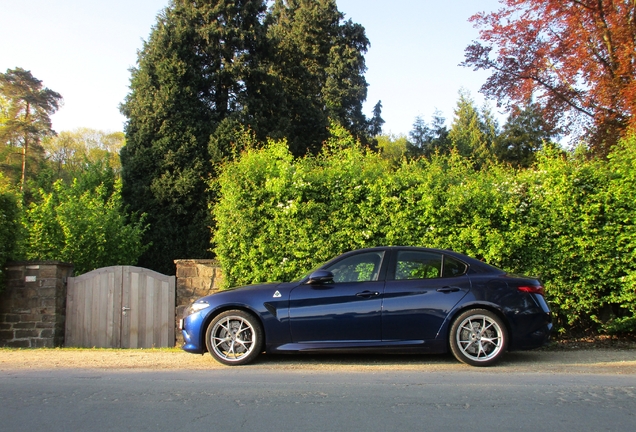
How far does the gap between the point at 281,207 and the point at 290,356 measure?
2.55 metres

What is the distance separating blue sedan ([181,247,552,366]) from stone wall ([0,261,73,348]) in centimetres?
497

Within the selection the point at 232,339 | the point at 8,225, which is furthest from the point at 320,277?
the point at 8,225

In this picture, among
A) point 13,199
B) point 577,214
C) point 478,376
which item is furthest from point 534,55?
point 13,199

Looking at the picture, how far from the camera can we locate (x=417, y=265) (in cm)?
758

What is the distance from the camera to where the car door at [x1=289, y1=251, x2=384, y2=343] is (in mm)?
7188

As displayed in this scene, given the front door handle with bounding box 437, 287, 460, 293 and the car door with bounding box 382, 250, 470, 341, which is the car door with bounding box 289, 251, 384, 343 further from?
the front door handle with bounding box 437, 287, 460, 293

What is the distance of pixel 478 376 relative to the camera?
6531 millimetres

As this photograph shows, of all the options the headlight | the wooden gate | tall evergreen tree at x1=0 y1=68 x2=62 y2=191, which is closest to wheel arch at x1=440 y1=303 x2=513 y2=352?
the headlight

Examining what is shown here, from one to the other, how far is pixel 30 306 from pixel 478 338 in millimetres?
8438

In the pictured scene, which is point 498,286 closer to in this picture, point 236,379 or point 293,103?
point 236,379

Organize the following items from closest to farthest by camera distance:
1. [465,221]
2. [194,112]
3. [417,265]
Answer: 1. [417,265]
2. [465,221]
3. [194,112]

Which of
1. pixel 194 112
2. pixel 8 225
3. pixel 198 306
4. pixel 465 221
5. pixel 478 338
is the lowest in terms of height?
pixel 478 338

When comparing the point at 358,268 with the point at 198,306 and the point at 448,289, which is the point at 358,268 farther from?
the point at 198,306

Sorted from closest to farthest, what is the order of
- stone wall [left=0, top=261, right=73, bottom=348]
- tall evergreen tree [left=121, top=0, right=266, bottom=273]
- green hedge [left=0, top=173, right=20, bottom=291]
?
green hedge [left=0, top=173, right=20, bottom=291]
stone wall [left=0, top=261, right=73, bottom=348]
tall evergreen tree [left=121, top=0, right=266, bottom=273]
